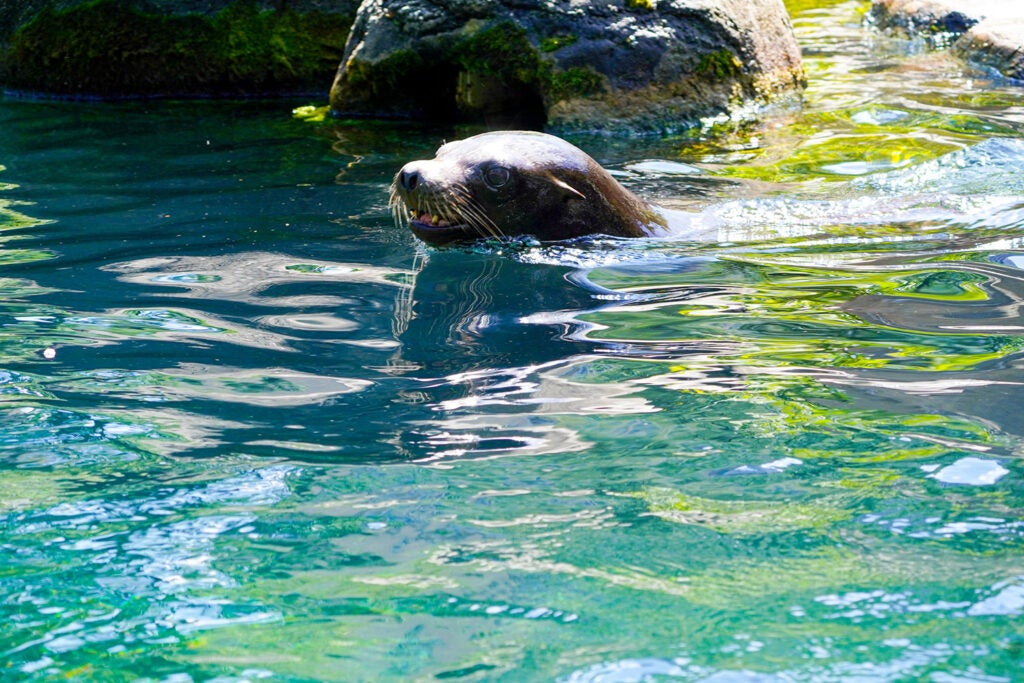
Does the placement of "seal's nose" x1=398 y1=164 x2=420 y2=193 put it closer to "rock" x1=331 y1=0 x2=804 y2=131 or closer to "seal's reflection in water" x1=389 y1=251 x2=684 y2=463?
"seal's reflection in water" x1=389 y1=251 x2=684 y2=463

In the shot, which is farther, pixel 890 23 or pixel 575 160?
pixel 890 23

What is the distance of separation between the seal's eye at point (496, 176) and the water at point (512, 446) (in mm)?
329

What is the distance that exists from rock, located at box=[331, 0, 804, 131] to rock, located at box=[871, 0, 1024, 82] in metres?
2.26

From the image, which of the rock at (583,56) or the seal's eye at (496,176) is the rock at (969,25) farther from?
the seal's eye at (496,176)

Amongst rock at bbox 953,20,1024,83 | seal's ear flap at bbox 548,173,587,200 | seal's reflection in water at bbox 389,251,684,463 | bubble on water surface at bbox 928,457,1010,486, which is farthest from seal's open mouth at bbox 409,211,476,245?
rock at bbox 953,20,1024,83

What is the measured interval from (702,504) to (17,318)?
9.89 feet

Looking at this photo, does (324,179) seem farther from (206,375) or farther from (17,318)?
(206,375)

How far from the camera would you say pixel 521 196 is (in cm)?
567

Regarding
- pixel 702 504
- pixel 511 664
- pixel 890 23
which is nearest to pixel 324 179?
pixel 702 504

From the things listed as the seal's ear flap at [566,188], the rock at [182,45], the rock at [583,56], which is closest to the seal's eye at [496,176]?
the seal's ear flap at [566,188]

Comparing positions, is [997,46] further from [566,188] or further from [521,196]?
[521,196]

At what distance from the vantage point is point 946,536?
252 centimetres

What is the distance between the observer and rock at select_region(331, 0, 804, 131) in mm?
8227

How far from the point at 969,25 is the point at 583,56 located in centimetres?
489
